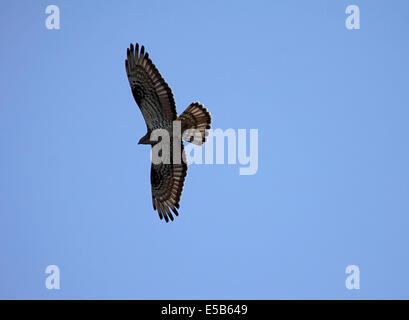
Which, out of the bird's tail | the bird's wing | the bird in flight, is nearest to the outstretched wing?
the bird in flight

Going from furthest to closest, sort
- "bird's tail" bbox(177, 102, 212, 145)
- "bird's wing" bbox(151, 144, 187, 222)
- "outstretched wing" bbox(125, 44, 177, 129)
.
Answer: "bird's wing" bbox(151, 144, 187, 222) < "bird's tail" bbox(177, 102, 212, 145) < "outstretched wing" bbox(125, 44, 177, 129)

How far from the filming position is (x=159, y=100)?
11.1 metres

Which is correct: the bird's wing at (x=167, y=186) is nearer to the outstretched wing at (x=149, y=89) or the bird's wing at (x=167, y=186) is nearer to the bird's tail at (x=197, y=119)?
the bird's tail at (x=197, y=119)

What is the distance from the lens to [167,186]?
1205 centimetres

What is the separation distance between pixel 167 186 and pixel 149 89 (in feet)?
6.06

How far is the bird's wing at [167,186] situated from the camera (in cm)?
1186

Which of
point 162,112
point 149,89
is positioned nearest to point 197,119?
point 162,112

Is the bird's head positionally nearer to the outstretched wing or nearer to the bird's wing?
the outstretched wing

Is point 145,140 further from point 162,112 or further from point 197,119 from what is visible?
point 197,119

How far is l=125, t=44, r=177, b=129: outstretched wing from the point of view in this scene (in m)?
11.1

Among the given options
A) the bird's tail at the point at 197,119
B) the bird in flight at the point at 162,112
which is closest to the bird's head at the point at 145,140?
the bird in flight at the point at 162,112

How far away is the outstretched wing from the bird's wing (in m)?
0.97
